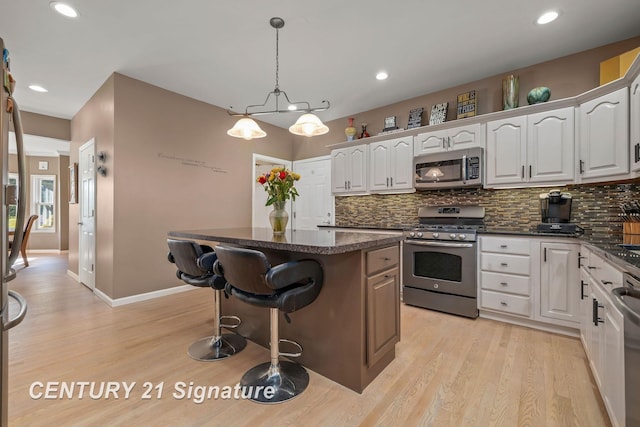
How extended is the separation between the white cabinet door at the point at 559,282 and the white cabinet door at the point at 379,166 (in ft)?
6.68

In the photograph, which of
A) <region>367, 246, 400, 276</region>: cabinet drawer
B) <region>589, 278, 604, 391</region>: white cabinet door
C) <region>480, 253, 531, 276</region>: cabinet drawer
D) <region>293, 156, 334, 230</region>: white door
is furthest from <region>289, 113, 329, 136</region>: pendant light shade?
<region>293, 156, 334, 230</region>: white door

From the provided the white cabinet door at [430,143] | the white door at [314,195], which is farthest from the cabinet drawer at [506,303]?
the white door at [314,195]

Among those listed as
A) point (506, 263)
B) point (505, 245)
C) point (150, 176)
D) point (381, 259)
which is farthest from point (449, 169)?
point (150, 176)

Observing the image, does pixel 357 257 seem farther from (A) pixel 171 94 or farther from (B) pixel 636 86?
(A) pixel 171 94

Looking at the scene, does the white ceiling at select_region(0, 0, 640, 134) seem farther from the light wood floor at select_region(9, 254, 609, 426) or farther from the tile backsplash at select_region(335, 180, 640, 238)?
the light wood floor at select_region(9, 254, 609, 426)

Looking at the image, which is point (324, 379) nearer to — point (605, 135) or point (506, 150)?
point (506, 150)

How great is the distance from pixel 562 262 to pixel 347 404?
2.35m

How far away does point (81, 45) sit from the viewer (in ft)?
9.44

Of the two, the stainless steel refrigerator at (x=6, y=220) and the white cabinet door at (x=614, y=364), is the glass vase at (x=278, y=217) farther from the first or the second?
the white cabinet door at (x=614, y=364)

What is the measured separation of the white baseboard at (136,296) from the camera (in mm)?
3398

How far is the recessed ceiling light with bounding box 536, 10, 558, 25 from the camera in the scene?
238cm

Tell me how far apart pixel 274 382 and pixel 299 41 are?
298 cm

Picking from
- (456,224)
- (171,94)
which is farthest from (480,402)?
(171,94)

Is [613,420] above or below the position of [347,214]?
below
